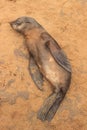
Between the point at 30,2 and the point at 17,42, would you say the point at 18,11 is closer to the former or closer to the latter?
the point at 30,2

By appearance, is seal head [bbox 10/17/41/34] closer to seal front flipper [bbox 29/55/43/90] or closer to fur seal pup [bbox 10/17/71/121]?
fur seal pup [bbox 10/17/71/121]

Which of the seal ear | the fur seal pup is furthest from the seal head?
the seal ear

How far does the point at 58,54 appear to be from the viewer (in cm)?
480

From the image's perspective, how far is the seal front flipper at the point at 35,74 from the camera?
4.69 m

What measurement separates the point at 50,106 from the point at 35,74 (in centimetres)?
54

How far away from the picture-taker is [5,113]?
4.38 metres

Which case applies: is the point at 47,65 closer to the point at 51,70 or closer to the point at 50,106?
the point at 51,70

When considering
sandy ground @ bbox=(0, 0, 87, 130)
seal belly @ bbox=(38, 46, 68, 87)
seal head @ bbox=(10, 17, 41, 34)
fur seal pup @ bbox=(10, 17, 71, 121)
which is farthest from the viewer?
seal head @ bbox=(10, 17, 41, 34)

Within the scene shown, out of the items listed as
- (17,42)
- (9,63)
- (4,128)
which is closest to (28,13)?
(17,42)

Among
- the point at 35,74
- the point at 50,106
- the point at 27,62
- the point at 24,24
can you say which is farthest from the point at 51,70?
the point at 24,24

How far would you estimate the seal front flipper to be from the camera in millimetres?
4690

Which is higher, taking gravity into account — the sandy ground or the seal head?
the seal head

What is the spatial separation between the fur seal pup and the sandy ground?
8 centimetres

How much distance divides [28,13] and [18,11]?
161 millimetres
